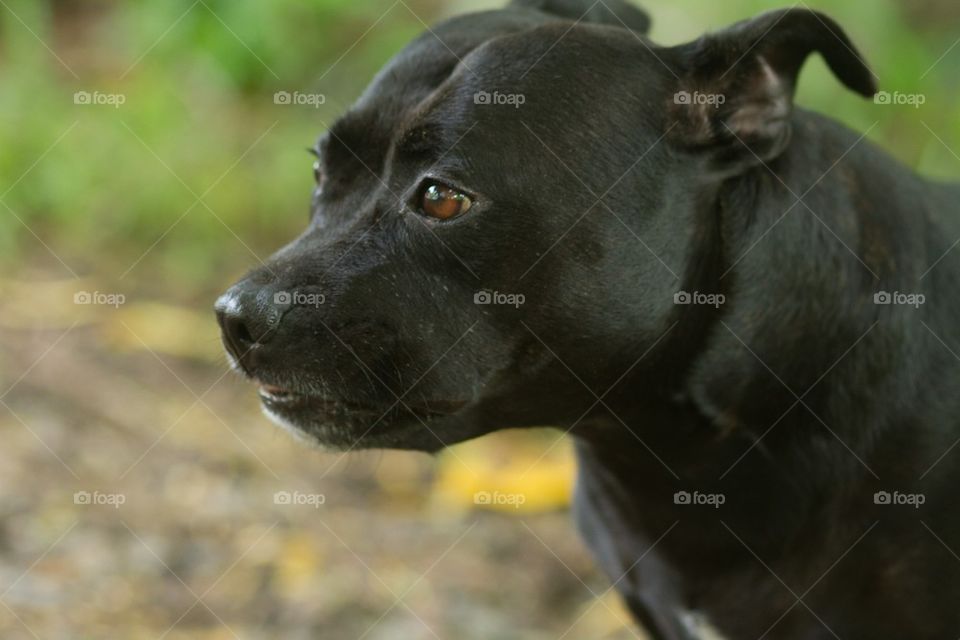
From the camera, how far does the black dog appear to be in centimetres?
270

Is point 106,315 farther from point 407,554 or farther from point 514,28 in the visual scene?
point 514,28

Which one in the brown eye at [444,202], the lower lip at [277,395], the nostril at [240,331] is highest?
the brown eye at [444,202]

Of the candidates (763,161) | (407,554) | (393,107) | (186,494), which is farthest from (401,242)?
(186,494)

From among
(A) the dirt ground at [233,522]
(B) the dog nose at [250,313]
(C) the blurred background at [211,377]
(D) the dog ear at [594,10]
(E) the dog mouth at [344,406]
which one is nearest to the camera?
(B) the dog nose at [250,313]

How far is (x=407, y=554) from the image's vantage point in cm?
454

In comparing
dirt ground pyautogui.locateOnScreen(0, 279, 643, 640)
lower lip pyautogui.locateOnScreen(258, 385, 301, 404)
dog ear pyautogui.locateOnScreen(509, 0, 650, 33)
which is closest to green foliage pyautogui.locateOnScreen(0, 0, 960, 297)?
dirt ground pyautogui.locateOnScreen(0, 279, 643, 640)

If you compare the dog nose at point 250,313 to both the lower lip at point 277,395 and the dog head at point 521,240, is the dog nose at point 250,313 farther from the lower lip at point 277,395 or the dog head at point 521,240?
the lower lip at point 277,395

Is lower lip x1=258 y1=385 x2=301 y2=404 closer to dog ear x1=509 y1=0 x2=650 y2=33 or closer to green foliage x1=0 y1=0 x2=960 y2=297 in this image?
dog ear x1=509 y1=0 x2=650 y2=33

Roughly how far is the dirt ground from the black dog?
1.52m

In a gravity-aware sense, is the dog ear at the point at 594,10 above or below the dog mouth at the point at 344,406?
above

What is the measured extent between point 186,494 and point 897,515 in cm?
288

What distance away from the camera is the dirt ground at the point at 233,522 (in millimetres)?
4141

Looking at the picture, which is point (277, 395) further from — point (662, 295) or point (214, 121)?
point (214, 121)

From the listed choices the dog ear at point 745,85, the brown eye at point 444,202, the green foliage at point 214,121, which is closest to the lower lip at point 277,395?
the brown eye at point 444,202
